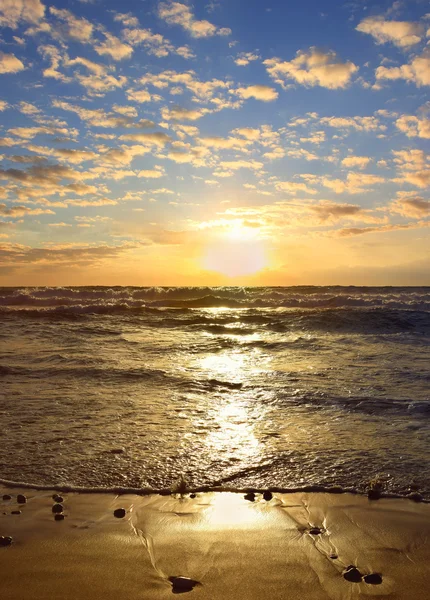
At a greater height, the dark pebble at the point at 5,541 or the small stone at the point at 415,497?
the dark pebble at the point at 5,541

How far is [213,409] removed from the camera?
297 inches

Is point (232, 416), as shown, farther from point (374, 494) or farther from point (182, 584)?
point (182, 584)

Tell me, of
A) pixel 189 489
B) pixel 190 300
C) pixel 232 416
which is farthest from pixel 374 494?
pixel 190 300

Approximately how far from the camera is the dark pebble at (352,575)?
3.29 metres

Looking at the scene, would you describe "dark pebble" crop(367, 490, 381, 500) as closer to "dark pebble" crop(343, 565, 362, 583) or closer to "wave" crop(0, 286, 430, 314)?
"dark pebble" crop(343, 565, 362, 583)

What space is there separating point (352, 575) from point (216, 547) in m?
0.97

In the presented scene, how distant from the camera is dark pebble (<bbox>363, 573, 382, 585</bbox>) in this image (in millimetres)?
3264

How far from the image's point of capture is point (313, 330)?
17.7 m

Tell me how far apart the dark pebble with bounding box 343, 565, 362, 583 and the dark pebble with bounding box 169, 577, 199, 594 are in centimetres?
98

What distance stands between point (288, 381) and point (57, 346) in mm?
6599

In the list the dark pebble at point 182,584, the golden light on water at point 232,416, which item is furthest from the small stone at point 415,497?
the dark pebble at point 182,584

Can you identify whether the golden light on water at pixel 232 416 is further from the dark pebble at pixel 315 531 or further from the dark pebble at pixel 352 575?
the dark pebble at pixel 352 575

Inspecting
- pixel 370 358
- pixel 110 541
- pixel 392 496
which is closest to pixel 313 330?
pixel 370 358

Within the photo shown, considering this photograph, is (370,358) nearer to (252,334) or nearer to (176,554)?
(252,334)
